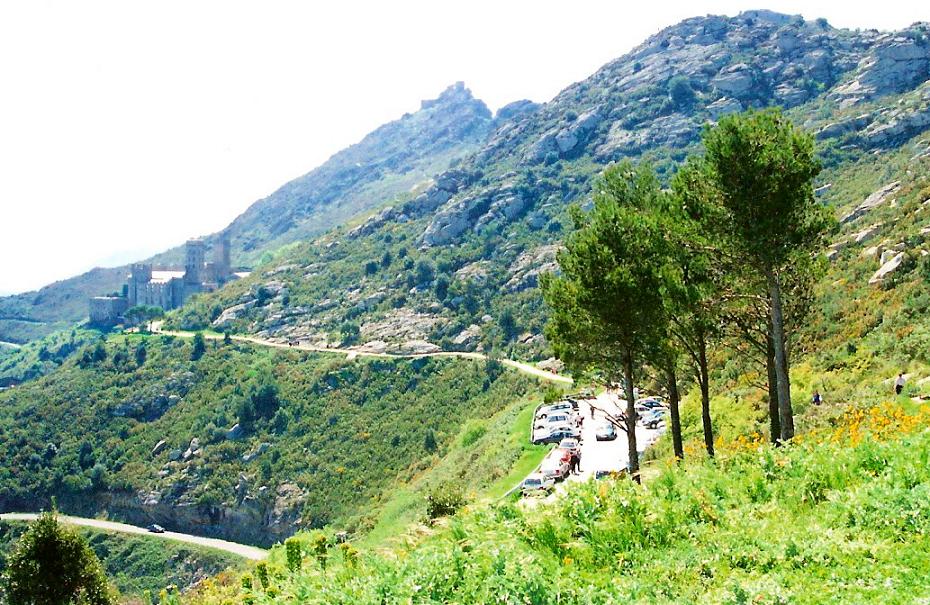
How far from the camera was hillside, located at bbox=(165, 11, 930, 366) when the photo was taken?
226 feet

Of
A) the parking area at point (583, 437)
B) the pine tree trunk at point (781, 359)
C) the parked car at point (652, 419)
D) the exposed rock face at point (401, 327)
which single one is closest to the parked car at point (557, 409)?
the parking area at point (583, 437)

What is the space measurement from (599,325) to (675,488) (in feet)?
18.9

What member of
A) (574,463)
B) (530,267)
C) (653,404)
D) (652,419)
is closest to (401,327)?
(530,267)

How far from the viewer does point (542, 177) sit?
96.8 metres

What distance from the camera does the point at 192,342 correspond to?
260 feet

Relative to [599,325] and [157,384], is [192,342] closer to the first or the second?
[157,384]

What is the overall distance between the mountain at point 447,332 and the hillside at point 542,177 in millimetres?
402

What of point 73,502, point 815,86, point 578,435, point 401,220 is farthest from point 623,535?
point 815,86

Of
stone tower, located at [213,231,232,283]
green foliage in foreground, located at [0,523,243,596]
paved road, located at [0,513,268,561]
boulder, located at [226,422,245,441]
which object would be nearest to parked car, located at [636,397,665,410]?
paved road, located at [0,513,268,561]

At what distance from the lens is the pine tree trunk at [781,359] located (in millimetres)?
12961

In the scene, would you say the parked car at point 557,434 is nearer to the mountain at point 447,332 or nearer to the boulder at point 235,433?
the mountain at point 447,332

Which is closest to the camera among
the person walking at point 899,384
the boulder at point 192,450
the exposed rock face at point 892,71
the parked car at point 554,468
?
the person walking at point 899,384

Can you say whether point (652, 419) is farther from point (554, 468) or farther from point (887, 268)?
point (887, 268)

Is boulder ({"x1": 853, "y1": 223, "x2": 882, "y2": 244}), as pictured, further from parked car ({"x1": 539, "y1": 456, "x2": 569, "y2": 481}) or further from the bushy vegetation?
the bushy vegetation
